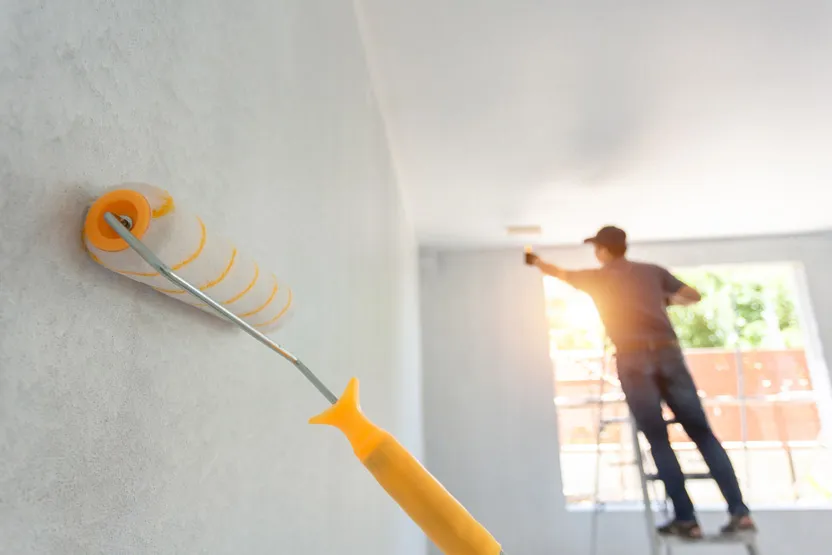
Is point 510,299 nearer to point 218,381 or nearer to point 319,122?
point 319,122

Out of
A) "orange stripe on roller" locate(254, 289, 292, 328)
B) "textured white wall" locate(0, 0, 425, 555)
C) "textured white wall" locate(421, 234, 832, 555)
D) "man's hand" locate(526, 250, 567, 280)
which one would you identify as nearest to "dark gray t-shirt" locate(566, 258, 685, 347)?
"man's hand" locate(526, 250, 567, 280)

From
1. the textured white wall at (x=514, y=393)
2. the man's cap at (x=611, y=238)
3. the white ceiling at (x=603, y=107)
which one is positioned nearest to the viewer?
the white ceiling at (x=603, y=107)

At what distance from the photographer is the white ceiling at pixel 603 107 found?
153 cm

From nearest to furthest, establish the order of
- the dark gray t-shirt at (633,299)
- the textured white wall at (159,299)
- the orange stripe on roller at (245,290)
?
the textured white wall at (159,299) → the orange stripe on roller at (245,290) → the dark gray t-shirt at (633,299)

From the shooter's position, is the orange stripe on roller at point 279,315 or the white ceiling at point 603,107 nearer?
the orange stripe on roller at point 279,315

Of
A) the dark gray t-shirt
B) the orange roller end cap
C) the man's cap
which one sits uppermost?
the man's cap

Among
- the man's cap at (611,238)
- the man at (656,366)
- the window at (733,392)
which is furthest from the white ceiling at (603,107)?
the window at (733,392)

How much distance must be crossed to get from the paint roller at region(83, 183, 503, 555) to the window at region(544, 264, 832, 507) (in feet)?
9.58

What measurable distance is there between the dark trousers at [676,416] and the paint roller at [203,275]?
2039 mm

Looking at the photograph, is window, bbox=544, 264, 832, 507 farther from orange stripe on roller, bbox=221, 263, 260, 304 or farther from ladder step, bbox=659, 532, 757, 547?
orange stripe on roller, bbox=221, 263, 260, 304

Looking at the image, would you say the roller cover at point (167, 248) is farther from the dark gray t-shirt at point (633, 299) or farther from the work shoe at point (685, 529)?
the work shoe at point (685, 529)

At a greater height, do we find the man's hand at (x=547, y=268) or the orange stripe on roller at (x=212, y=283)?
the man's hand at (x=547, y=268)

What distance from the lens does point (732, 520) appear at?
80.7 inches

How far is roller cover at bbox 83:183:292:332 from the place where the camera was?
333mm
